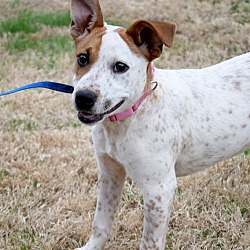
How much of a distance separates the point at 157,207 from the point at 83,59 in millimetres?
996

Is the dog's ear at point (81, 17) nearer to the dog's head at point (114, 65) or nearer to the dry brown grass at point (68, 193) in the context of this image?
the dog's head at point (114, 65)

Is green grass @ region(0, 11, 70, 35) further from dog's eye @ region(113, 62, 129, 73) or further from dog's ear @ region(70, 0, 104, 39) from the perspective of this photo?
dog's eye @ region(113, 62, 129, 73)

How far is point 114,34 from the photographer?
9.21 feet

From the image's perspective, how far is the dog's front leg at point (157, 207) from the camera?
3053 mm

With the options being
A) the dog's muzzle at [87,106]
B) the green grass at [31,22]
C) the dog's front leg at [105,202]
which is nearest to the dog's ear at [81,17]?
the dog's muzzle at [87,106]

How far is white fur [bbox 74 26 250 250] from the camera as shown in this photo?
2.77 m

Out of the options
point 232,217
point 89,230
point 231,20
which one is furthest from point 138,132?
point 231,20

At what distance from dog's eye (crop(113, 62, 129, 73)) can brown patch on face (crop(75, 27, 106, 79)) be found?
0.12 meters

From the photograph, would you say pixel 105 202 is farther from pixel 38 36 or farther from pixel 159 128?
pixel 38 36

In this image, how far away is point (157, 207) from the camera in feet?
10.1

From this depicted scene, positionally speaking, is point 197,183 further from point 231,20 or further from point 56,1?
point 56,1

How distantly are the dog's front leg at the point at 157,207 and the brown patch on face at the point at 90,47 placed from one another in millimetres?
780

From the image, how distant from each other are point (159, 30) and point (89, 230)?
1.73 metres

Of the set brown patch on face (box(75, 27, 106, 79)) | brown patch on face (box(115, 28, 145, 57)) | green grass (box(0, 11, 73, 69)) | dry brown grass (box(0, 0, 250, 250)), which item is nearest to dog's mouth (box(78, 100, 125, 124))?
brown patch on face (box(75, 27, 106, 79))
